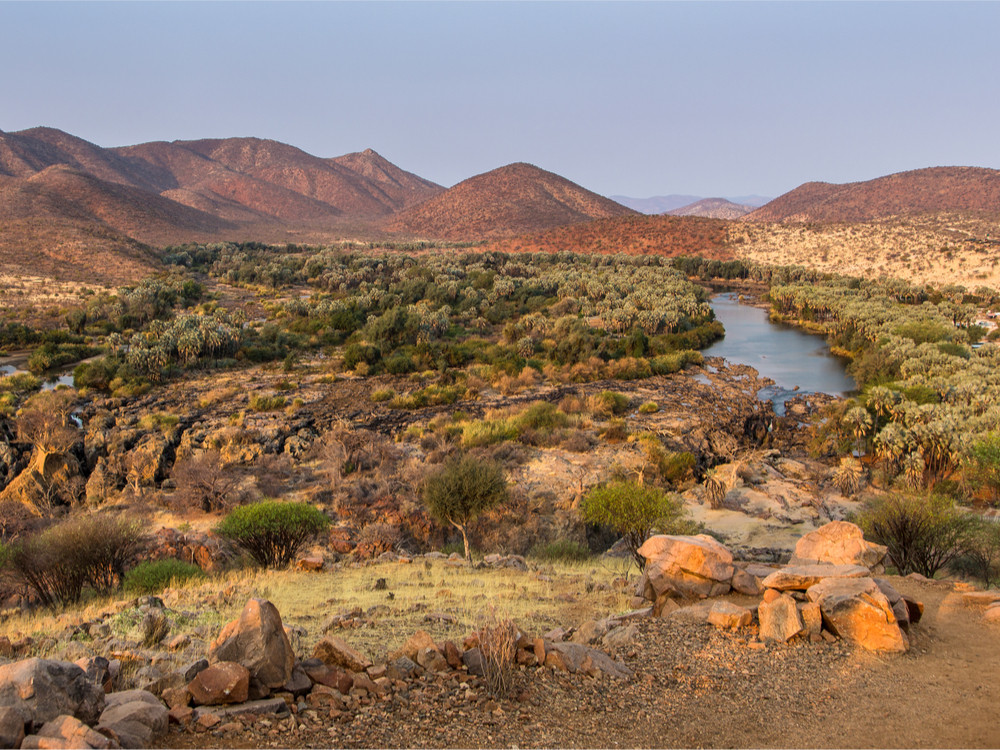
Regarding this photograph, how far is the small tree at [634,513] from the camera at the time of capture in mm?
15031

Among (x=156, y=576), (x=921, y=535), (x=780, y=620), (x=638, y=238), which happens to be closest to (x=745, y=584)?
(x=780, y=620)

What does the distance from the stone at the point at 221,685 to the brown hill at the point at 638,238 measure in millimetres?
99325

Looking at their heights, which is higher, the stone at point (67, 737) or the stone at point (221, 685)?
the stone at point (67, 737)

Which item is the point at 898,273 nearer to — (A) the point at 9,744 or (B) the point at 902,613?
(B) the point at 902,613

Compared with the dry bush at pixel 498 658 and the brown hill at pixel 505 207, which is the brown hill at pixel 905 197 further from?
the dry bush at pixel 498 658

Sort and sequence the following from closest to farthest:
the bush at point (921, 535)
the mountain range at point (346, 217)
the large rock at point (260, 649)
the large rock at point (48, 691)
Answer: the large rock at point (48, 691)
the large rock at point (260, 649)
the bush at point (921, 535)
the mountain range at point (346, 217)

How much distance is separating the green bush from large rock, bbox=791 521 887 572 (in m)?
5.22

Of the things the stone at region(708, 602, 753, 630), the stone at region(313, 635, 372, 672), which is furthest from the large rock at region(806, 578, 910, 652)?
the stone at region(313, 635, 372, 672)

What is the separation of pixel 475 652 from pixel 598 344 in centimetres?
3509

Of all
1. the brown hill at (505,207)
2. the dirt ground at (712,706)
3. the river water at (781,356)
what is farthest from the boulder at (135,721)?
the brown hill at (505,207)

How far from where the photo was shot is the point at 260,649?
6.34 metres

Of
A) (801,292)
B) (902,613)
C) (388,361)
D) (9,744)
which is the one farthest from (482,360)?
(801,292)

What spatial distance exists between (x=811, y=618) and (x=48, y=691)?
8.14 m

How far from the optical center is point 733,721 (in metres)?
6.62
